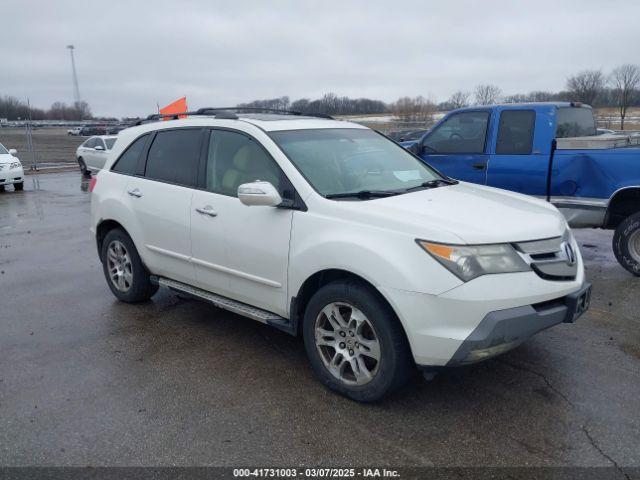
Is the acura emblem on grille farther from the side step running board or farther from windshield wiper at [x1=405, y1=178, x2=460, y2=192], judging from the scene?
the side step running board

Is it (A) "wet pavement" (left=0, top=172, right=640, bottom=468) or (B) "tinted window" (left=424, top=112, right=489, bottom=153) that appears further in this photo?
(B) "tinted window" (left=424, top=112, right=489, bottom=153)

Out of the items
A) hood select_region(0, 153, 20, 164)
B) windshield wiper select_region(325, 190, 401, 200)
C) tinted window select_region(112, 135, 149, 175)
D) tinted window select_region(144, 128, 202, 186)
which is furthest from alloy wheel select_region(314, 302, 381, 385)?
hood select_region(0, 153, 20, 164)

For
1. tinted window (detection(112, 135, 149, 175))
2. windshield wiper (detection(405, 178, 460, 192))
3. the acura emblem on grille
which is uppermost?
tinted window (detection(112, 135, 149, 175))

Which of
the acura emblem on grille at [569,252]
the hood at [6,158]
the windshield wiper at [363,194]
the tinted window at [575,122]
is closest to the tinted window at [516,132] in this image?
the tinted window at [575,122]

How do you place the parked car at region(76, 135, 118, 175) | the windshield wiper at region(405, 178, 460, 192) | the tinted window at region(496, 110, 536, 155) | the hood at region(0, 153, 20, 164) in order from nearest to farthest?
the windshield wiper at region(405, 178, 460, 192) < the tinted window at region(496, 110, 536, 155) < the hood at region(0, 153, 20, 164) < the parked car at region(76, 135, 118, 175)

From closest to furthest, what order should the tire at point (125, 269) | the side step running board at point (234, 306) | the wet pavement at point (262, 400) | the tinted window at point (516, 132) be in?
the wet pavement at point (262, 400), the side step running board at point (234, 306), the tire at point (125, 269), the tinted window at point (516, 132)

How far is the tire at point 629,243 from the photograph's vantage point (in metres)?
6.08

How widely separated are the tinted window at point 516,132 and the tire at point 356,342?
4.35m

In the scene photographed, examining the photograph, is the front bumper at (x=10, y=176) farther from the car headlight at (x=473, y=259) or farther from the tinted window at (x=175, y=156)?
the car headlight at (x=473, y=259)

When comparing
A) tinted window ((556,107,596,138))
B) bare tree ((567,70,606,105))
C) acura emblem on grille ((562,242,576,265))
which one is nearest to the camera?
acura emblem on grille ((562,242,576,265))

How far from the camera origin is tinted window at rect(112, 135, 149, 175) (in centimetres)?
534

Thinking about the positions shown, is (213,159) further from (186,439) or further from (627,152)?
(627,152)

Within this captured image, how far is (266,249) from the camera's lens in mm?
3930

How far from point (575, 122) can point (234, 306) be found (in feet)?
18.1
